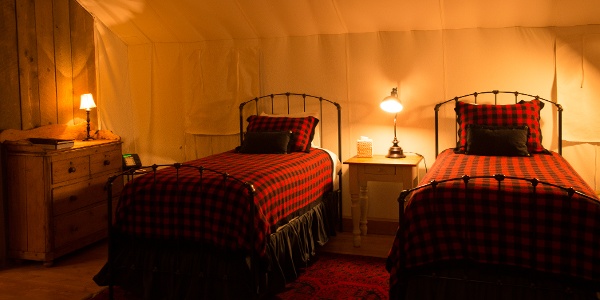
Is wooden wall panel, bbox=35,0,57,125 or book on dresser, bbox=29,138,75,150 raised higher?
wooden wall panel, bbox=35,0,57,125

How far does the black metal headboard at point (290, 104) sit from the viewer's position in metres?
4.70

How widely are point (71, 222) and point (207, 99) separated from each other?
169cm

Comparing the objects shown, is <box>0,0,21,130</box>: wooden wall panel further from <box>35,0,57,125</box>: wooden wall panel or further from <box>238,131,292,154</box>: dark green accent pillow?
<box>238,131,292,154</box>: dark green accent pillow

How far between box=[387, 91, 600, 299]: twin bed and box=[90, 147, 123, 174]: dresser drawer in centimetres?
260

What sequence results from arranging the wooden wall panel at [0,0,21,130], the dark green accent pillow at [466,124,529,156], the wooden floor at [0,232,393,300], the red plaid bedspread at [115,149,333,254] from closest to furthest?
the red plaid bedspread at [115,149,333,254] < the wooden floor at [0,232,393,300] < the dark green accent pillow at [466,124,529,156] < the wooden wall panel at [0,0,21,130]

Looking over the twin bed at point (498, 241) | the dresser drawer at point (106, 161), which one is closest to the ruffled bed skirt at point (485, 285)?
the twin bed at point (498, 241)

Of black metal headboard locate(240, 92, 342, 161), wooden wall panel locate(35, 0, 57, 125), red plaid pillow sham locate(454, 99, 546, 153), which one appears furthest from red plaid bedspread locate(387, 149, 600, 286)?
wooden wall panel locate(35, 0, 57, 125)

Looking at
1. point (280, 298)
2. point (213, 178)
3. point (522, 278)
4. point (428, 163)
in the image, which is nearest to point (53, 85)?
point (213, 178)

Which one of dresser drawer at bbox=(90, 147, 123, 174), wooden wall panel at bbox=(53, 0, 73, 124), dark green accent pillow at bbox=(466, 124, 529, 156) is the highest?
wooden wall panel at bbox=(53, 0, 73, 124)

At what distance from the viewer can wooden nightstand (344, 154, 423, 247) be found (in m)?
4.03

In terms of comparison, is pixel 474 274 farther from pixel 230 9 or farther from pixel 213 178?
pixel 230 9

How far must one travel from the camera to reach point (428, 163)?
4.49 m

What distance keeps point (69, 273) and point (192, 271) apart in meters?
1.23

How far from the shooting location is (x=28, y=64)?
4.19 metres
